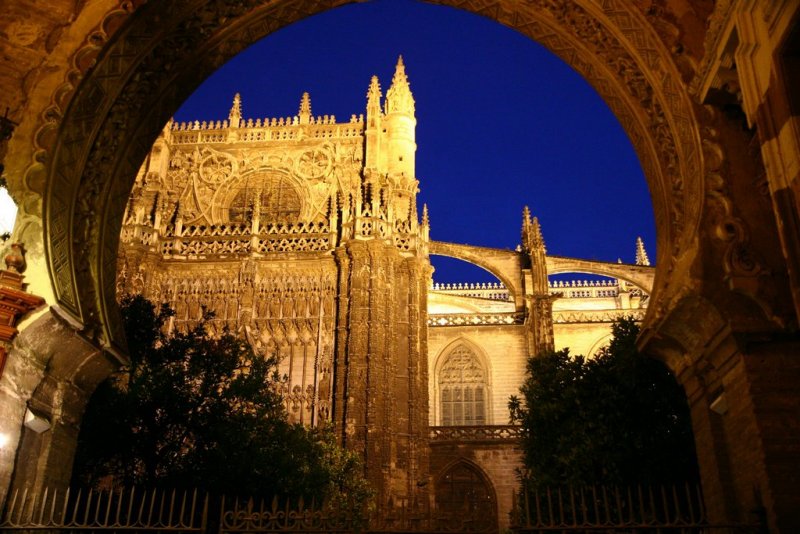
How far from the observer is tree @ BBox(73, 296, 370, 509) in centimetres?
1270

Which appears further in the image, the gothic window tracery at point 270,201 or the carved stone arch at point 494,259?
the carved stone arch at point 494,259

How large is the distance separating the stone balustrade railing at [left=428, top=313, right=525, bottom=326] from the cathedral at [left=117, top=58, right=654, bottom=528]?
0.07 meters

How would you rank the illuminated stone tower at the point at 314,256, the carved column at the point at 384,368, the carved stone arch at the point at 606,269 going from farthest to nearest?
the carved stone arch at the point at 606,269
the illuminated stone tower at the point at 314,256
the carved column at the point at 384,368

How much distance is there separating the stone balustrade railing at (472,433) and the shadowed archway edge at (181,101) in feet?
82.0

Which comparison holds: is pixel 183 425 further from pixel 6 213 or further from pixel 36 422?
pixel 6 213

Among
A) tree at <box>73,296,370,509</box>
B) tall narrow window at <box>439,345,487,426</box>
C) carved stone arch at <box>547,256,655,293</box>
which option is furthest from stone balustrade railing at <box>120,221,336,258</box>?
tree at <box>73,296,370,509</box>

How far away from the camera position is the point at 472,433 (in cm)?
3153

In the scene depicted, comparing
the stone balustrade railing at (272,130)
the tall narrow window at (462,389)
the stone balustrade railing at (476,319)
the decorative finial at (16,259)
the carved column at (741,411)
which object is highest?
the stone balustrade railing at (272,130)

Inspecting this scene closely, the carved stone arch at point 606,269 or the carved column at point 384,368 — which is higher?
the carved stone arch at point 606,269

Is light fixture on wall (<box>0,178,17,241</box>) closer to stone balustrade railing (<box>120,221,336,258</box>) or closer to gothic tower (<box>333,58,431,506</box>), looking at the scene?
gothic tower (<box>333,58,431,506</box>)

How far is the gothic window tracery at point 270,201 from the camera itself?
31484 millimetres

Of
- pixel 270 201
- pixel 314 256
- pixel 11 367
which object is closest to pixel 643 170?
pixel 11 367

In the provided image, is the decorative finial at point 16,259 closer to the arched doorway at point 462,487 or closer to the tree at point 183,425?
the tree at point 183,425

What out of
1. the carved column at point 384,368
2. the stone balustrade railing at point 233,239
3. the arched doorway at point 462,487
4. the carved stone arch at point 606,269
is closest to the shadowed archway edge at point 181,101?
the carved column at point 384,368
